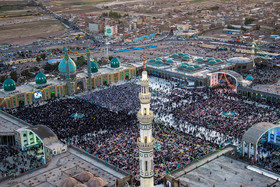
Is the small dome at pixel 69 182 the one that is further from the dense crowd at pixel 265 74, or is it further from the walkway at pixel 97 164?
the dense crowd at pixel 265 74

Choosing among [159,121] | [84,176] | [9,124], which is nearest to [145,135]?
[84,176]

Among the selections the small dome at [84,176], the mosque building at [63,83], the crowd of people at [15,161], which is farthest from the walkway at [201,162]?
the mosque building at [63,83]

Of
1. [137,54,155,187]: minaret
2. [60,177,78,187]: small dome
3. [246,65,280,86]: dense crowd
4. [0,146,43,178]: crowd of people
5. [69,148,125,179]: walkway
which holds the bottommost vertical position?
[0,146,43,178]: crowd of people

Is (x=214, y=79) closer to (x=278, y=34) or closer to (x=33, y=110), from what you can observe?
(x=33, y=110)

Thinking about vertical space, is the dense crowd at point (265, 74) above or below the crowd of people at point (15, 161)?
above

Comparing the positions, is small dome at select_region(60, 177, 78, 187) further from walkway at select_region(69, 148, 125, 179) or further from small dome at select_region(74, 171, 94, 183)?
walkway at select_region(69, 148, 125, 179)

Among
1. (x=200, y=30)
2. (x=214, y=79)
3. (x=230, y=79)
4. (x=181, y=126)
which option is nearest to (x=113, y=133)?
(x=181, y=126)

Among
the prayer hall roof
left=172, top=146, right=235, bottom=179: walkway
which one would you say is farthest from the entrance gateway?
left=172, top=146, right=235, bottom=179: walkway
